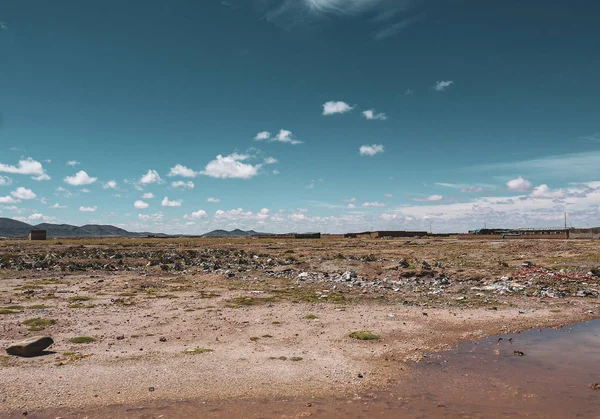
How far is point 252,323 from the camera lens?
1416cm

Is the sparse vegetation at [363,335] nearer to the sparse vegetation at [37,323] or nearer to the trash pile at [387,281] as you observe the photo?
the trash pile at [387,281]

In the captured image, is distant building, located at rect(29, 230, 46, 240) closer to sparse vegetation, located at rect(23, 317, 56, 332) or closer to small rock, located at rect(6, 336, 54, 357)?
sparse vegetation, located at rect(23, 317, 56, 332)

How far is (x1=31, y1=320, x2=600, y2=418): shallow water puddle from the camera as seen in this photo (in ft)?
24.5

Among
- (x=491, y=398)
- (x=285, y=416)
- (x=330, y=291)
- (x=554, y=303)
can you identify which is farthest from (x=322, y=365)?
(x=554, y=303)

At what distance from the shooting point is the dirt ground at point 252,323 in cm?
872

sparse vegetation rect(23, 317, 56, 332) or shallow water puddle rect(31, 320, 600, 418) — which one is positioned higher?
sparse vegetation rect(23, 317, 56, 332)

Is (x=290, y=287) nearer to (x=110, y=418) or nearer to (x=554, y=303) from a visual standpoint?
(x=554, y=303)

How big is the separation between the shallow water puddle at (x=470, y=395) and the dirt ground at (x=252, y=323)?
45 centimetres

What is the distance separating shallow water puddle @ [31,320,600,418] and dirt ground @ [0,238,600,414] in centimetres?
45

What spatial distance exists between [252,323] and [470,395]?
7.93 meters

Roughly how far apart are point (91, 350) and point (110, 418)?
14.2 ft

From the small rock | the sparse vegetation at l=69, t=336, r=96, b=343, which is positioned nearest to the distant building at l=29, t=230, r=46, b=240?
the sparse vegetation at l=69, t=336, r=96, b=343

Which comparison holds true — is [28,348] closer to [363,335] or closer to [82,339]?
[82,339]

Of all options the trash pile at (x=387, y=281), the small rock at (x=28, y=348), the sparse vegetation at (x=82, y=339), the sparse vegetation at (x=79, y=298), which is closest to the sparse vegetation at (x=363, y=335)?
the sparse vegetation at (x=82, y=339)
